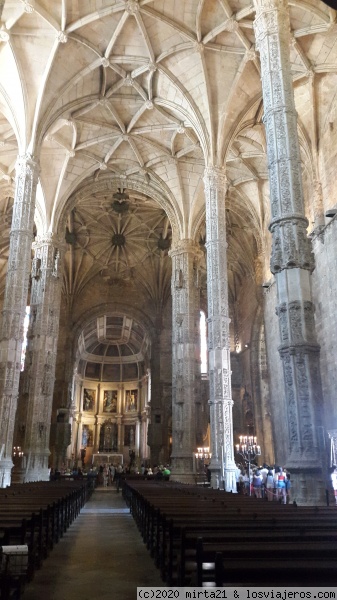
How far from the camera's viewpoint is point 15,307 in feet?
54.5

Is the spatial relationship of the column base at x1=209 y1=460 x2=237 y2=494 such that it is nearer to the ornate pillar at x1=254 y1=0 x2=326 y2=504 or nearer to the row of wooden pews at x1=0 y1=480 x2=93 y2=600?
the ornate pillar at x1=254 y1=0 x2=326 y2=504

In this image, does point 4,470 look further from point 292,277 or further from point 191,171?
point 191,171

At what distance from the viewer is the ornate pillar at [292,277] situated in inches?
325

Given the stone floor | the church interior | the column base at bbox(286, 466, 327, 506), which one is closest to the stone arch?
the church interior

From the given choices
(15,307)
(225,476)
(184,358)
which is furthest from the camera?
(184,358)

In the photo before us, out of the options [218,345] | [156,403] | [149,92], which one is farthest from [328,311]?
[156,403]

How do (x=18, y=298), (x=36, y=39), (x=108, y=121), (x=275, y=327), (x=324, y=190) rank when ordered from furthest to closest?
1. (x=275, y=327)
2. (x=108, y=121)
3. (x=324, y=190)
4. (x=36, y=39)
5. (x=18, y=298)

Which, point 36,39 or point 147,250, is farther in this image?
point 147,250

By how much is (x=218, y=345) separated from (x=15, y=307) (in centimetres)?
748

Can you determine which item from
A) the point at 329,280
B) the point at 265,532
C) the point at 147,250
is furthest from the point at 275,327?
the point at 265,532

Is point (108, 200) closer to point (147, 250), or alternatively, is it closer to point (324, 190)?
point (147, 250)

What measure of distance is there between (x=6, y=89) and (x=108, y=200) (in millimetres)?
14712

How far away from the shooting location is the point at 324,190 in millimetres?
19719

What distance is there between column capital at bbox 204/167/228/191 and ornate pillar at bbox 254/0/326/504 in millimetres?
8127
